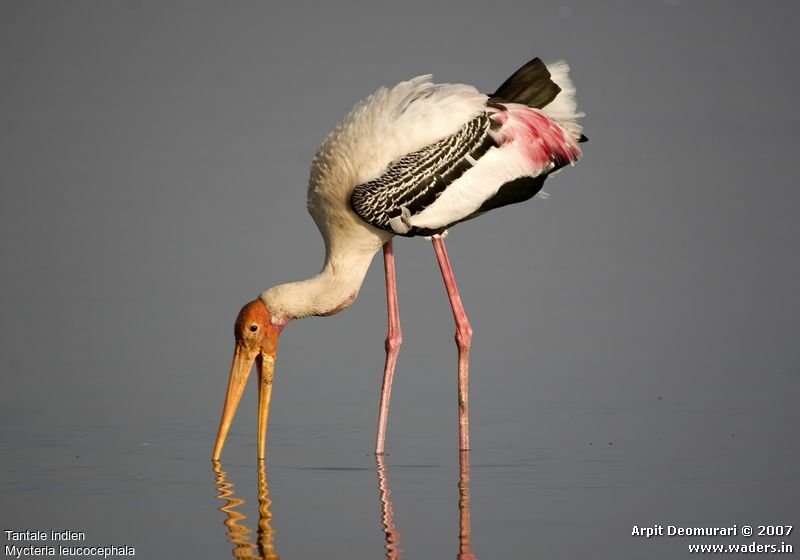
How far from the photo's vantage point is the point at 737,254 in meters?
13.5

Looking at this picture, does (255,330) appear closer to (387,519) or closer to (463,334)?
(463,334)

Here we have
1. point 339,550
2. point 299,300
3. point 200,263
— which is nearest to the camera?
point 339,550

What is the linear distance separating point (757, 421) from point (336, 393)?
256 cm

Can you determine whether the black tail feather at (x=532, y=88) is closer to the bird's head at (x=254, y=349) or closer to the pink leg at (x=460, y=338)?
the pink leg at (x=460, y=338)

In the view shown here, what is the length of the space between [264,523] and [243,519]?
119 millimetres

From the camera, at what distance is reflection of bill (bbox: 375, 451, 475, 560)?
5531mm

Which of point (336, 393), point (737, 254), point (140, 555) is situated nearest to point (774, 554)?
point (140, 555)

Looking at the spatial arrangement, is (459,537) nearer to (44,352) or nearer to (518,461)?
(518,461)

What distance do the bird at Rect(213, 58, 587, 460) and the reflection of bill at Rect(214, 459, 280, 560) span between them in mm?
927

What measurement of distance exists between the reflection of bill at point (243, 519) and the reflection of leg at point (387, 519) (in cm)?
44

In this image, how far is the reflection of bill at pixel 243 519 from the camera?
5.48m

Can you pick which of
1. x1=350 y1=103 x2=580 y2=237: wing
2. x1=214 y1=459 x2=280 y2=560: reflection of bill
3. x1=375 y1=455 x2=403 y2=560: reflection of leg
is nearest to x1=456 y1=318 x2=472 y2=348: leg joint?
x1=350 y1=103 x2=580 y2=237: wing

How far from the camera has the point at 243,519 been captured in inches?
237

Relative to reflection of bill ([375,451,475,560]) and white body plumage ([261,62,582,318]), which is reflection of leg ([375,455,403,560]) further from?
white body plumage ([261,62,582,318])
